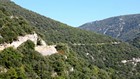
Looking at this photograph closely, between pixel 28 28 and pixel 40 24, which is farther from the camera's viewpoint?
pixel 40 24

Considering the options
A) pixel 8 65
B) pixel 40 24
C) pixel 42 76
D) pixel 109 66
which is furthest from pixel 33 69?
pixel 40 24

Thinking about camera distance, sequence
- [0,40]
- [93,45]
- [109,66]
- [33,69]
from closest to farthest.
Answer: [0,40] < [33,69] < [109,66] < [93,45]

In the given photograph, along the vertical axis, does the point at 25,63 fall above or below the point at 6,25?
below

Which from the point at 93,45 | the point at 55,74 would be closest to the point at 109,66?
the point at 93,45

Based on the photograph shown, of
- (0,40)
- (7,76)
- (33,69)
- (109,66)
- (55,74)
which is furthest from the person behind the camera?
(109,66)

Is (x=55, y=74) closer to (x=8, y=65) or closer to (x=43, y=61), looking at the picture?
(x=43, y=61)

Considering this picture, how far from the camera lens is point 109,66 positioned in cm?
15588

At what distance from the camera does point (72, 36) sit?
17488 cm

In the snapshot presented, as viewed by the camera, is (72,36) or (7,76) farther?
(72,36)

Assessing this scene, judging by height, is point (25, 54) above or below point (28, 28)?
below

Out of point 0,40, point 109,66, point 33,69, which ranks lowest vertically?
point 109,66

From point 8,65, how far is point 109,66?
96308 millimetres

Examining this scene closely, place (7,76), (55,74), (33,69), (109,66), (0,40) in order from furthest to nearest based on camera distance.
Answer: (109,66) → (55,74) → (33,69) → (0,40) → (7,76)

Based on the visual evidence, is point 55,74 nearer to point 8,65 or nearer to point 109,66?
point 8,65
